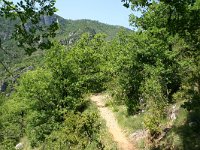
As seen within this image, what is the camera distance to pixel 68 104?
36.7 m

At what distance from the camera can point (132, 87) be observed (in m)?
31.5

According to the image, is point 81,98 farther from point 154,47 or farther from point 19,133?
point 19,133

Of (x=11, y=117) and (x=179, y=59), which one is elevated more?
(x=179, y=59)

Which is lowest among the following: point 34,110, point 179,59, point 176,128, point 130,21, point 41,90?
point 34,110

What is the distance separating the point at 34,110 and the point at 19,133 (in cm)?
1666

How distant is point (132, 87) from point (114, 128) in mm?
5491

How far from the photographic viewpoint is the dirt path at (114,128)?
75.1 ft

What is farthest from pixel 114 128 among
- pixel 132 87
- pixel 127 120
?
pixel 132 87

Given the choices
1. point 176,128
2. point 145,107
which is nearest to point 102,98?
point 145,107

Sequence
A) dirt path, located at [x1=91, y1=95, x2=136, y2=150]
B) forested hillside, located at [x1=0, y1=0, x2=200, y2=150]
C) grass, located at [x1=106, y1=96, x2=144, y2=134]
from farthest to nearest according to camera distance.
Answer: grass, located at [x1=106, y1=96, x2=144, y2=134] → dirt path, located at [x1=91, y1=95, x2=136, y2=150] → forested hillside, located at [x1=0, y1=0, x2=200, y2=150]

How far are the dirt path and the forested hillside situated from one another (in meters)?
0.18

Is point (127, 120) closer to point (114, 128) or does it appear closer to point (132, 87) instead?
point (114, 128)

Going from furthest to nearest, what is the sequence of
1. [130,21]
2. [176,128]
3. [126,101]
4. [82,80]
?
1. [82,80]
2. [130,21]
3. [126,101]
4. [176,128]

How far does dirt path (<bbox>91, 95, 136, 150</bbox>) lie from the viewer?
2288 centimetres
